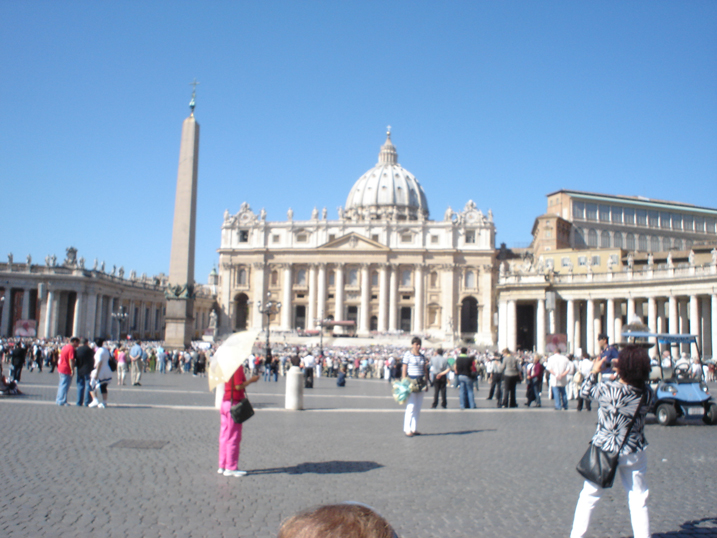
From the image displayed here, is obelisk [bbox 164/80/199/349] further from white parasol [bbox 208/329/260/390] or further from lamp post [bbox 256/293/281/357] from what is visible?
white parasol [bbox 208/329/260/390]

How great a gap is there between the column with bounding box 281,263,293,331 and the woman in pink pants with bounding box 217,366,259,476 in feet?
223

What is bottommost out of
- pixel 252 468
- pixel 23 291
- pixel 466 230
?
pixel 252 468

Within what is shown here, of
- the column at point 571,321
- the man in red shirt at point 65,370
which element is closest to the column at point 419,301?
the column at point 571,321

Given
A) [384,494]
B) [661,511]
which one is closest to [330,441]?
[384,494]

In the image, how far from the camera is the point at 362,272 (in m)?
75.2

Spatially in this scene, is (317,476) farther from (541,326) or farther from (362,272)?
(362,272)

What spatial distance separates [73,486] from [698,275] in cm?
3815

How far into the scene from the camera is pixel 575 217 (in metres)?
63.5

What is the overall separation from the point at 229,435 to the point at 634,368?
4.03m

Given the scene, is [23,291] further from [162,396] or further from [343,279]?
[162,396]

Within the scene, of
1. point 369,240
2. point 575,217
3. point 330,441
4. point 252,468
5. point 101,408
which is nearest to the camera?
point 252,468

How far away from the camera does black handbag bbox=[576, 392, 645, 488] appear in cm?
433

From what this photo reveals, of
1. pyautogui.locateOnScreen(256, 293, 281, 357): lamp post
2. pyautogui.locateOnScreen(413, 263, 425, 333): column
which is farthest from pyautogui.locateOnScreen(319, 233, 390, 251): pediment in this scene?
pyautogui.locateOnScreen(256, 293, 281, 357): lamp post

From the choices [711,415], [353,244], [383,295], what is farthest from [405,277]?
[711,415]
